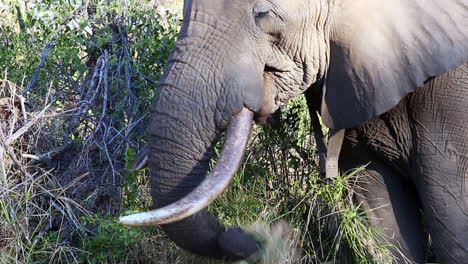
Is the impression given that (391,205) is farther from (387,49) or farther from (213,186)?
(213,186)

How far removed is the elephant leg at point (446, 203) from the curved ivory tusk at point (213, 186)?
94 centimetres

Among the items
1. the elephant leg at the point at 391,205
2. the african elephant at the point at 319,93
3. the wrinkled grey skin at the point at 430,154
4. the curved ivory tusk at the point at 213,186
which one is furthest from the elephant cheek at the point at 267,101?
the elephant leg at the point at 391,205

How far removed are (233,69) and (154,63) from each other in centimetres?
191

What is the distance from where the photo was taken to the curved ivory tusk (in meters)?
3.16

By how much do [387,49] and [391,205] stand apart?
99 cm

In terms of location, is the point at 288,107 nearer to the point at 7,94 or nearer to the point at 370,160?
the point at 370,160

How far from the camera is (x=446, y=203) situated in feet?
12.7

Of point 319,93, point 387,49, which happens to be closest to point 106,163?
point 319,93

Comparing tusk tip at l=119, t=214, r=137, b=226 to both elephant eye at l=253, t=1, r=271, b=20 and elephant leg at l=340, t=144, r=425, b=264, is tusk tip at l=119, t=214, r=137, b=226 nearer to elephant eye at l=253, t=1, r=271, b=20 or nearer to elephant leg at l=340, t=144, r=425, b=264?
elephant eye at l=253, t=1, r=271, b=20

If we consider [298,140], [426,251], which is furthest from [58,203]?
[426,251]

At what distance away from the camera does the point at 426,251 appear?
14.8 feet

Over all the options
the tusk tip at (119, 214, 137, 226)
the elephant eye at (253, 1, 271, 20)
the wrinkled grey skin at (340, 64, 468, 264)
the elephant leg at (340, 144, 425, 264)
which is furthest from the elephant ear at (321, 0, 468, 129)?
the tusk tip at (119, 214, 137, 226)

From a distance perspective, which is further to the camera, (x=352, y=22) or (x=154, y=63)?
(x=154, y=63)

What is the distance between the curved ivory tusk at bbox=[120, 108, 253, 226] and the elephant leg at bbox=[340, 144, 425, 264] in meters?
0.99
